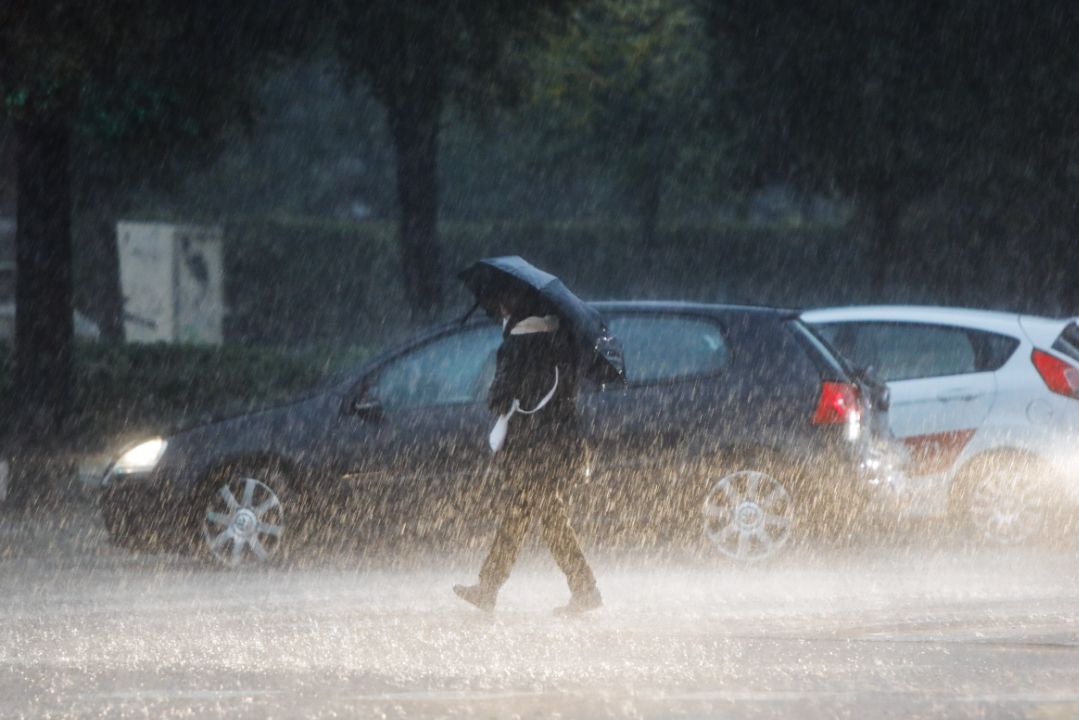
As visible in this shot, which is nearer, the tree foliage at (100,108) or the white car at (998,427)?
the white car at (998,427)

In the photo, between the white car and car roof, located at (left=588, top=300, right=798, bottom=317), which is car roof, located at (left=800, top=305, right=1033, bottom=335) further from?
car roof, located at (left=588, top=300, right=798, bottom=317)

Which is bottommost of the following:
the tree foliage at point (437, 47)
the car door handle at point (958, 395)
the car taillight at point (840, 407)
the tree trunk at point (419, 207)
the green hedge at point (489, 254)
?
the green hedge at point (489, 254)

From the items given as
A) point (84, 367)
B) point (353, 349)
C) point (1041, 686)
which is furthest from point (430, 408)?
point (353, 349)

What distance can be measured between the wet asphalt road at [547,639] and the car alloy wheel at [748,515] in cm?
16

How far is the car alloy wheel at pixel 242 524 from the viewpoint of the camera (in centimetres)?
1137

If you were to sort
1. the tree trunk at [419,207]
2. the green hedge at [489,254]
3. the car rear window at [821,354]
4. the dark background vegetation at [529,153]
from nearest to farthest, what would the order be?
the car rear window at [821,354], the dark background vegetation at [529,153], the tree trunk at [419,207], the green hedge at [489,254]

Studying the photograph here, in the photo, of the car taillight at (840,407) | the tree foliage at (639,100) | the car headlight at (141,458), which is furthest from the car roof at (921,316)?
the tree foliage at (639,100)

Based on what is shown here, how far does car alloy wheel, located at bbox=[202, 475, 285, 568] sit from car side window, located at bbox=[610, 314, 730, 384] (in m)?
2.10

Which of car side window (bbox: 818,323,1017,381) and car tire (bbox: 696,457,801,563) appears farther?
car side window (bbox: 818,323,1017,381)

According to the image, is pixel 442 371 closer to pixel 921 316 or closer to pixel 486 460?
pixel 486 460

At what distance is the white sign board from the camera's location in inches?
Answer: 1265

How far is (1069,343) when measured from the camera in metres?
12.9

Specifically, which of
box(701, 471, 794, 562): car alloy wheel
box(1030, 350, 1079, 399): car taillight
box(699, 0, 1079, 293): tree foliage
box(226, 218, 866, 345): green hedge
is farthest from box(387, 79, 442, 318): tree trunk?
box(701, 471, 794, 562): car alloy wheel

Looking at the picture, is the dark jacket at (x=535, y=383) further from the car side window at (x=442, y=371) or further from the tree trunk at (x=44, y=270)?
the tree trunk at (x=44, y=270)
